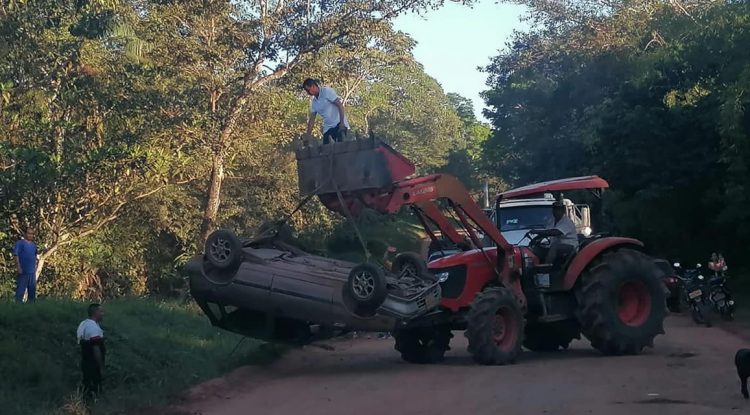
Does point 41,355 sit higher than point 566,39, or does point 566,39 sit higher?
point 566,39

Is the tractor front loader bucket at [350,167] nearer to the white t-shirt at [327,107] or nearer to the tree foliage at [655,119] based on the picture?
the white t-shirt at [327,107]

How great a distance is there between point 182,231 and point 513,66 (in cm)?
2246

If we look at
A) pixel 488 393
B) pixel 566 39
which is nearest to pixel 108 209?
pixel 488 393

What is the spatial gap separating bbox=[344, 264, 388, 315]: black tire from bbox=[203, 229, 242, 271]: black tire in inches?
63.0

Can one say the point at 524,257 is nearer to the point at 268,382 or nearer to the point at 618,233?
the point at 268,382

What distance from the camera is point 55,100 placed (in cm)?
2369

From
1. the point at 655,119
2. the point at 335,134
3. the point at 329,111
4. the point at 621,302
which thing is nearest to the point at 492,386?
the point at 335,134

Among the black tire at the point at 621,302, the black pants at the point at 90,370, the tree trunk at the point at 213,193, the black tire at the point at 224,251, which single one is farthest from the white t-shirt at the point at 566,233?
the tree trunk at the point at 213,193

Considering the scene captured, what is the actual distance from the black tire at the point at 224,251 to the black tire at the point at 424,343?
2.93 metres

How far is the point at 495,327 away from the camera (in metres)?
14.3

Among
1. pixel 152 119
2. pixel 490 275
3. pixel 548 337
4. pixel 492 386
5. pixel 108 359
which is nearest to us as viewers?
pixel 492 386

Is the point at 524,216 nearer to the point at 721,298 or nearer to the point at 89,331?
the point at 721,298

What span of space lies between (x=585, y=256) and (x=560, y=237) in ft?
1.64

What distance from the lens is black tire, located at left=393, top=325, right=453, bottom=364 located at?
15133mm
